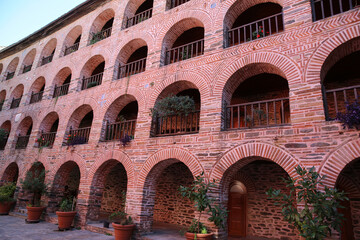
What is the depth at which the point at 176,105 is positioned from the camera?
749cm

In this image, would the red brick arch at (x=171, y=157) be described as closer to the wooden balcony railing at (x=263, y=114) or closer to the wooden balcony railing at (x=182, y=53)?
the wooden balcony railing at (x=263, y=114)

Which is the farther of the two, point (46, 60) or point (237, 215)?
point (46, 60)

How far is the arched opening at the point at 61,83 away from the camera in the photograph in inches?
516

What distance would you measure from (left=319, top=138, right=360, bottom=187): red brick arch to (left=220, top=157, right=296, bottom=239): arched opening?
291 cm

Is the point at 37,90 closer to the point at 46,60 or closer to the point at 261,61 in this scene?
the point at 46,60

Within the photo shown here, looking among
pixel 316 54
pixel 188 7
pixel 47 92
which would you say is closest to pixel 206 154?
pixel 316 54

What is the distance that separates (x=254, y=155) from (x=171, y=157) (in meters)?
2.53

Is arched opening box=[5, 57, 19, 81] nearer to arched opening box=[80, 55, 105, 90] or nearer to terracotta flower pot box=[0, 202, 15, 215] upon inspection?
arched opening box=[80, 55, 105, 90]

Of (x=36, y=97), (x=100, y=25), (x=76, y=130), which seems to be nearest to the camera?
(x=76, y=130)

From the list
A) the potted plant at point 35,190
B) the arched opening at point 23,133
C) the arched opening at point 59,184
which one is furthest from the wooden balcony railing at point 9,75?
the arched opening at point 59,184

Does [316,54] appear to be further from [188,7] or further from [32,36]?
[32,36]

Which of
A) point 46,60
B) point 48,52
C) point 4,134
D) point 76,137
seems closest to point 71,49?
point 46,60

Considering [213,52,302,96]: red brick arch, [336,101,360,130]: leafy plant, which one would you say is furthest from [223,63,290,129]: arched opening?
[336,101,360,130]: leafy plant

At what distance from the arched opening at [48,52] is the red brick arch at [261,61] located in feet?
41.7
